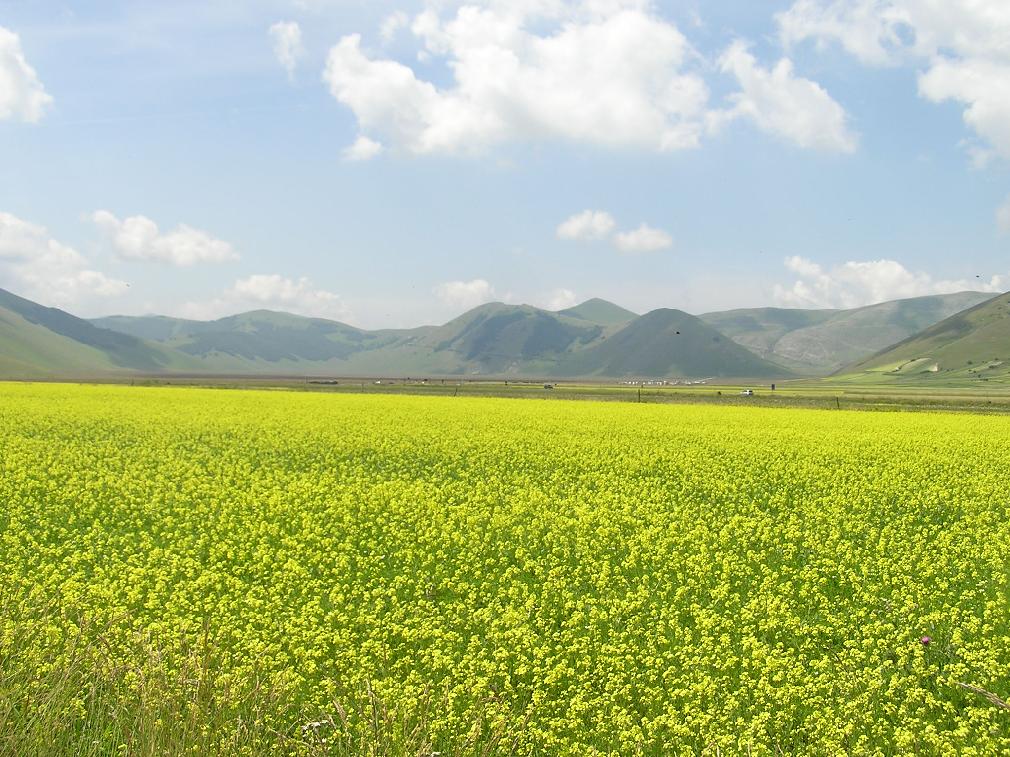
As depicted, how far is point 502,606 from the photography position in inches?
444

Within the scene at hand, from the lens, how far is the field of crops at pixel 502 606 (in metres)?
7.95

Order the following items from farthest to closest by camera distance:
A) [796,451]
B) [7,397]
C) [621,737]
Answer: [7,397] → [796,451] → [621,737]

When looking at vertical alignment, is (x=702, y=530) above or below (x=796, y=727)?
above

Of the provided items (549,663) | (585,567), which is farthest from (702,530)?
(549,663)

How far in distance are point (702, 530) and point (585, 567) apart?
10.7 feet

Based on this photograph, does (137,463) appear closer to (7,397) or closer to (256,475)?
(256,475)

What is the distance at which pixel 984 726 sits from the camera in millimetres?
8125

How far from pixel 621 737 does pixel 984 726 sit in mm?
4269

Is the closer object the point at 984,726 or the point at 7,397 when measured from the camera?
the point at 984,726

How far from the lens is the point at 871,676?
9125 mm

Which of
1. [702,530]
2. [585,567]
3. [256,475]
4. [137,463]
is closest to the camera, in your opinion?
[585,567]

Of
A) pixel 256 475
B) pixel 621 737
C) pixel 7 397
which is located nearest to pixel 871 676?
pixel 621 737

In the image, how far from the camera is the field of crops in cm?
795

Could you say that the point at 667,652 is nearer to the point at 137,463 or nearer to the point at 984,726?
the point at 984,726
